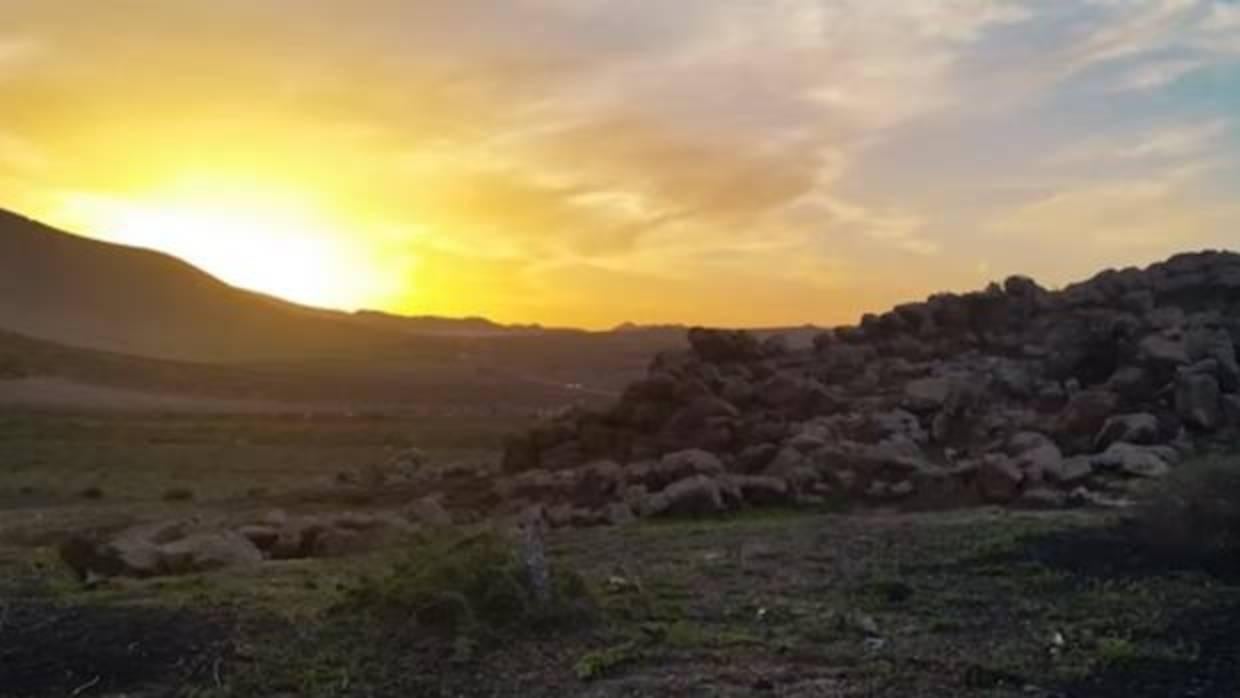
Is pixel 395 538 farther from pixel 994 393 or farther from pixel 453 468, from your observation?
pixel 994 393

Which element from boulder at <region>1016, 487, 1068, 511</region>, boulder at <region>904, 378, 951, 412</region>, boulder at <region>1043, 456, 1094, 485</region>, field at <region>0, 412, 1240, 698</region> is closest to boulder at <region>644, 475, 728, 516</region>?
field at <region>0, 412, 1240, 698</region>

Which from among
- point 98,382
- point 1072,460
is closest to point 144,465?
point 1072,460

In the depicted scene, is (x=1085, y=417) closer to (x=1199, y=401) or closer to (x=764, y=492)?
(x=1199, y=401)

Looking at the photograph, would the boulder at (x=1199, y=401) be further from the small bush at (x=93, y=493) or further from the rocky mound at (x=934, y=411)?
the small bush at (x=93, y=493)

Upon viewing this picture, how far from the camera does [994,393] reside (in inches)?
1014

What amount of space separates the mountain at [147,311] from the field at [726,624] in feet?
355

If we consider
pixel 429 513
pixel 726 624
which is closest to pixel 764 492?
pixel 429 513

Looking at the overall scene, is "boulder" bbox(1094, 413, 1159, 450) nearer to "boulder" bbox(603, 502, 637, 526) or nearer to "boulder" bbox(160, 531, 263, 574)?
"boulder" bbox(603, 502, 637, 526)

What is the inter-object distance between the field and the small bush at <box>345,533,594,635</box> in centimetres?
15

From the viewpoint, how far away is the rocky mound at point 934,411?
2061cm

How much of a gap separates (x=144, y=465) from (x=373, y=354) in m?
98.1

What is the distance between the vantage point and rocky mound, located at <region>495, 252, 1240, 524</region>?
20609mm

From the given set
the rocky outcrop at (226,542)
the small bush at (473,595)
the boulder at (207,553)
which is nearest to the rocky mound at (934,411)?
the rocky outcrop at (226,542)

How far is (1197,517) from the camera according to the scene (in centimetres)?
1466
